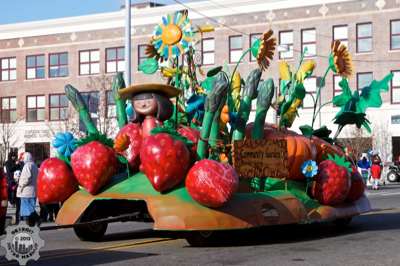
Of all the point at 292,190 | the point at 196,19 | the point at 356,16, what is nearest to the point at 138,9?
the point at 196,19

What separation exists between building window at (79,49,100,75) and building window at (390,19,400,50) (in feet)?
63.1

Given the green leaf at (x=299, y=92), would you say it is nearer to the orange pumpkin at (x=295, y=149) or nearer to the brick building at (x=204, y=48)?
the orange pumpkin at (x=295, y=149)

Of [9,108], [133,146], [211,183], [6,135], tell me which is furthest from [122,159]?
[9,108]

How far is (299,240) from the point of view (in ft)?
42.2

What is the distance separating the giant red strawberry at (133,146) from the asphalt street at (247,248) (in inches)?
52.7

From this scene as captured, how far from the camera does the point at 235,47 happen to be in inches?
1853

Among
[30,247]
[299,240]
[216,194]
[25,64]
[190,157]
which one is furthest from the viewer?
[25,64]

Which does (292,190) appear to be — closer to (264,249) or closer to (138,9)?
(264,249)

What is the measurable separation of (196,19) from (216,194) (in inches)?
1492

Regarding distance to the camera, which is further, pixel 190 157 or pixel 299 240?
pixel 299 240

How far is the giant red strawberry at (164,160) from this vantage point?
37.4 feet

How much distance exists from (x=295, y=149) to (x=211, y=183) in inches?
107

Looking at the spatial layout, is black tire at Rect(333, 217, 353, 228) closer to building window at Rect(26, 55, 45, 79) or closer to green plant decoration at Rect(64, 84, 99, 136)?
green plant decoration at Rect(64, 84, 99, 136)

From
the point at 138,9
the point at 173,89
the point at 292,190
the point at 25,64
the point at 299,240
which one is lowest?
the point at 299,240
